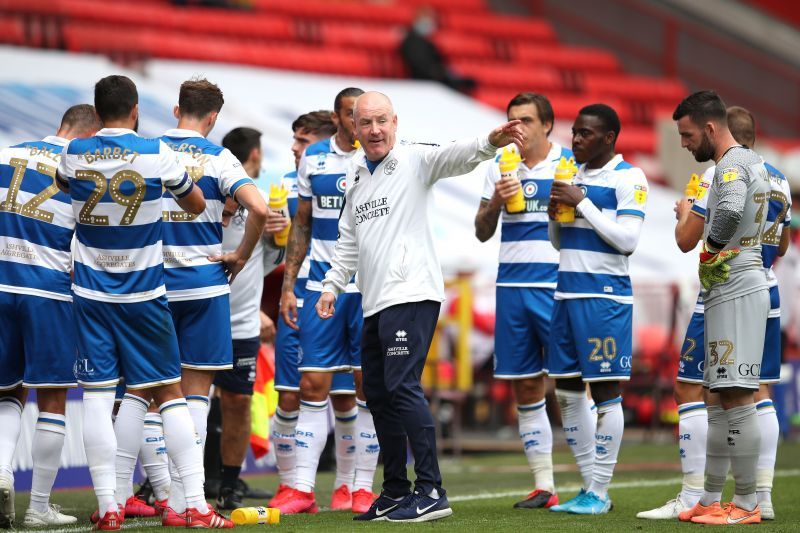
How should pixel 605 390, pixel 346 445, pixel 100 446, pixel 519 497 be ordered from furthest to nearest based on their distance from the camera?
pixel 519 497 < pixel 346 445 < pixel 605 390 < pixel 100 446

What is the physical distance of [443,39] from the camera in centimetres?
2397

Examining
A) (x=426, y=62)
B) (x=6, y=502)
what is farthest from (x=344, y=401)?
(x=426, y=62)

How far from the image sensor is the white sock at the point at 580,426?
761cm

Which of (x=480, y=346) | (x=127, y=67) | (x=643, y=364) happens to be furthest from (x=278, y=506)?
(x=127, y=67)

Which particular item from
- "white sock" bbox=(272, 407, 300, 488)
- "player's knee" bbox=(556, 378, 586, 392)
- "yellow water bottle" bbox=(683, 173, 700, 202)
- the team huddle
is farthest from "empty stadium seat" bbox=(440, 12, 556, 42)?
"yellow water bottle" bbox=(683, 173, 700, 202)

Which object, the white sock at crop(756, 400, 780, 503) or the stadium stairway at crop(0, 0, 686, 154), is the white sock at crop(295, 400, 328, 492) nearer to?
the white sock at crop(756, 400, 780, 503)

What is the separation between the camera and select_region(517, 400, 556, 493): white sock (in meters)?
7.89

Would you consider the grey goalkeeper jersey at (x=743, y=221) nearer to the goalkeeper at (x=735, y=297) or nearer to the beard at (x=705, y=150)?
the goalkeeper at (x=735, y=297)

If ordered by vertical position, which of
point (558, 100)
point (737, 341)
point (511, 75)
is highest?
point (511, 75)

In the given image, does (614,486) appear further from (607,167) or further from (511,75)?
(511,75)

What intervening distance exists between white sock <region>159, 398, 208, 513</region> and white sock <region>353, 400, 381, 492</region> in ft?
5.39

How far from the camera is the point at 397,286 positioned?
21.7 ft

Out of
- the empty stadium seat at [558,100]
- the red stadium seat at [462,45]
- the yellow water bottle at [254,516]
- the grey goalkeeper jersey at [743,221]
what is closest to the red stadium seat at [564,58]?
the red stadium seat at [462,45]

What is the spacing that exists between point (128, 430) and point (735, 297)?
3.22 meters
